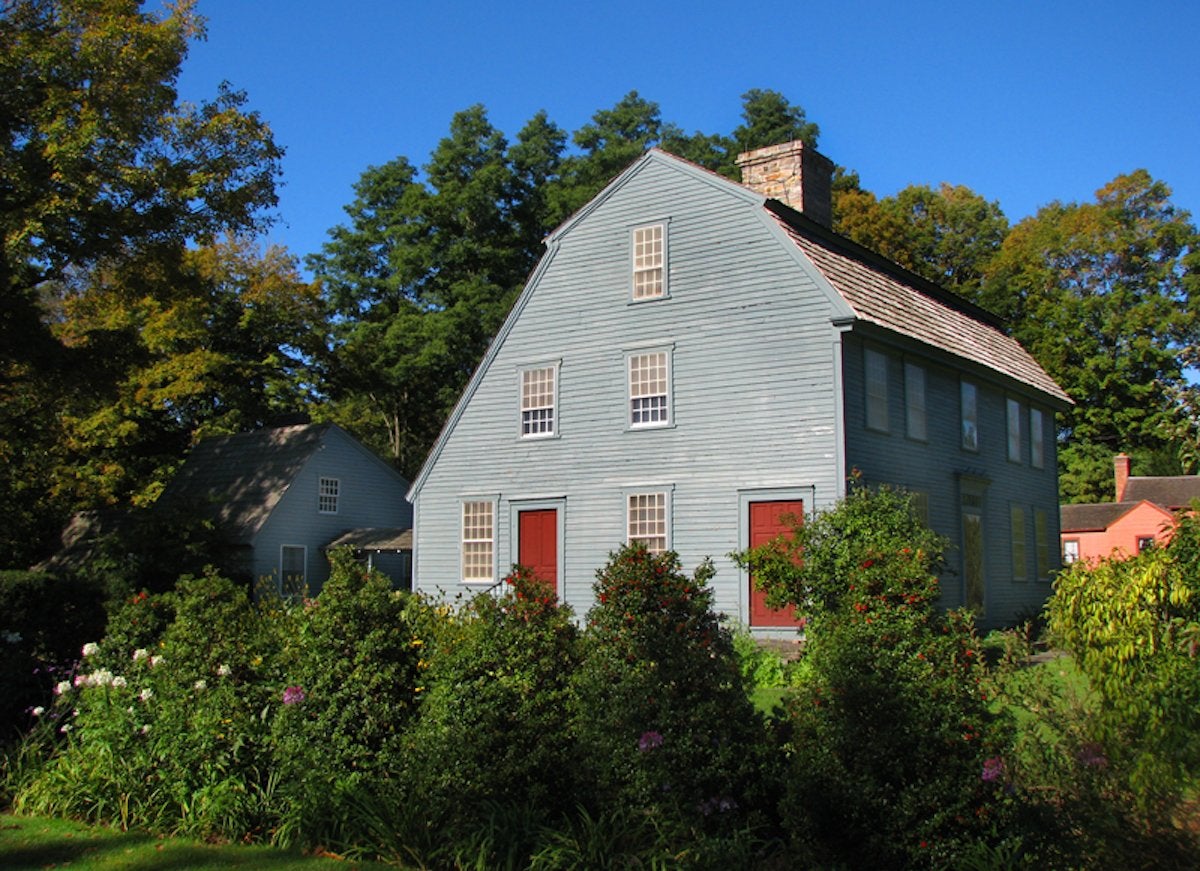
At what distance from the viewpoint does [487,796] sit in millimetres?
7352

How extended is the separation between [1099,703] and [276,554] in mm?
29810

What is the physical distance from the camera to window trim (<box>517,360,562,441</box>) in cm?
2284

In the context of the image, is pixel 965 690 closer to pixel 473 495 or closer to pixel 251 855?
pixel 251 855

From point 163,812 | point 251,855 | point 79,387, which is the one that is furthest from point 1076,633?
point 79,387

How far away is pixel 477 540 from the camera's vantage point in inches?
933

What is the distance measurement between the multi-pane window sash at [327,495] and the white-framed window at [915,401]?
21605mm

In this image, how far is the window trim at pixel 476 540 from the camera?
76.9 feet

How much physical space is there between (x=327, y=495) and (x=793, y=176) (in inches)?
804

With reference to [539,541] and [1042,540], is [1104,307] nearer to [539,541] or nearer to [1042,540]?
[1042,540]

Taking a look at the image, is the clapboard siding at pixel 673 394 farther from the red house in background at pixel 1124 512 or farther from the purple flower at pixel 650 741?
the red house in background at pixel 1124 512

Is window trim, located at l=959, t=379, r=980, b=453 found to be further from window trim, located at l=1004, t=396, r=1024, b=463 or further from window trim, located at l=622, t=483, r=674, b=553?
window trim, located at l=622, t=483, r=674, b=553

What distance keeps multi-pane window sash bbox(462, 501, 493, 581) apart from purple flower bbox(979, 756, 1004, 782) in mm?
17883

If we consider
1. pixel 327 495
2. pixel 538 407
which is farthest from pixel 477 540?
pixel 327 495

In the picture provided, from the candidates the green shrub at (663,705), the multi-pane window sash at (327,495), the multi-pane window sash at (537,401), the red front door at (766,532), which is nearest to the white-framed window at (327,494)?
the multi-pane window sash at (327,495)
